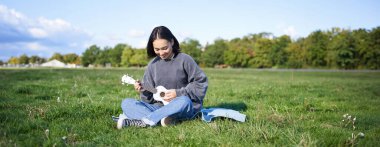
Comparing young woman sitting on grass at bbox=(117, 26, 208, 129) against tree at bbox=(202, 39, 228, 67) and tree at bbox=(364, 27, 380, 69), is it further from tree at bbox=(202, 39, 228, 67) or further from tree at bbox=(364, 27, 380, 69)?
tree at bbox=(202, 39, 228, 67)

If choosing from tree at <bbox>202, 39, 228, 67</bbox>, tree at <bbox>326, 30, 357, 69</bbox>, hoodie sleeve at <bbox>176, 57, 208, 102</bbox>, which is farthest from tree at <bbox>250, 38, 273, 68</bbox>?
hoodie sleeve at <bbox>176, 57, 208, 102</bbox>

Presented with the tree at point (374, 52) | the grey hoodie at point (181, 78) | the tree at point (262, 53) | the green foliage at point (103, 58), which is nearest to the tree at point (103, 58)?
the green foliage at point (103, 58)

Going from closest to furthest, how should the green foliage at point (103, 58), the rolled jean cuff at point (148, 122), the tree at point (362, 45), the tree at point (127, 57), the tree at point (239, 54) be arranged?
the rolled jean cuff at point (148, 122) < the tree at point (362, 45) < the tree at point (239, 54) < the tree at point (127, 57) < the green foliage at point (103, 58)

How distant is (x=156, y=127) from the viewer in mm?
6051

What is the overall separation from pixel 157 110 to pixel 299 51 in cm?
8560

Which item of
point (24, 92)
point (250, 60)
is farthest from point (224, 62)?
point (24, 92)

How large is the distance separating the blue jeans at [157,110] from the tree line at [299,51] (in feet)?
254

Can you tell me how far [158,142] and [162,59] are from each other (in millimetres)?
2564

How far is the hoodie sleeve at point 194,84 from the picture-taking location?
6.50 m

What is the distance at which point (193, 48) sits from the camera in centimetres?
12025

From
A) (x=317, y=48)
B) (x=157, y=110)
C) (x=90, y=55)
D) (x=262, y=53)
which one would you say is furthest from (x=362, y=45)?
(x=90, y=55)

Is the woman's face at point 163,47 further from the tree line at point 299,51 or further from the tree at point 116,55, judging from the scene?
the tree at point 116,55

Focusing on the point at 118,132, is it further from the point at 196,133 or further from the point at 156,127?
the point at 196,133

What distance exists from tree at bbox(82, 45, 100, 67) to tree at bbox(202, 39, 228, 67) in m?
87.1
